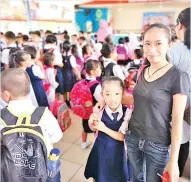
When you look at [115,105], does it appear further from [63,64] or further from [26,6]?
[26,6]

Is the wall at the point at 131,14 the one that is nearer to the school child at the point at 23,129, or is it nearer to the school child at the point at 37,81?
the school child at the point at 37,81

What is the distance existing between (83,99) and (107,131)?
2.47 feet

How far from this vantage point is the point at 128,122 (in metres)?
1.28

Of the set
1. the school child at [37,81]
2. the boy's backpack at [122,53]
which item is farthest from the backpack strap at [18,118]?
the boy's backpack at [122,53]

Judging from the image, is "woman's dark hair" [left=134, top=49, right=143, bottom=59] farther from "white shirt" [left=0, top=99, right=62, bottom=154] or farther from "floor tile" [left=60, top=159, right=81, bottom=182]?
"white shirt" [left=0, top=99, right=62, bottom=154]

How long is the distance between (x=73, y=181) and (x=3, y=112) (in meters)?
1.07

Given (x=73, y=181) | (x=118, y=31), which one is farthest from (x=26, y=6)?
(x=73, y=181)

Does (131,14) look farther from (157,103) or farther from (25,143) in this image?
(25,143)

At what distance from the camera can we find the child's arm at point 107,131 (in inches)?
51.6

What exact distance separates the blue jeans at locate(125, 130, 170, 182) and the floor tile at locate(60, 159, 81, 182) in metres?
0.83

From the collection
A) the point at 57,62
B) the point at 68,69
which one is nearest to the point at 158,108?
the point at 57,62

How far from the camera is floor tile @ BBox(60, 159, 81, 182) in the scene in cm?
192

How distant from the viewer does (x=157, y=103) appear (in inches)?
39.9

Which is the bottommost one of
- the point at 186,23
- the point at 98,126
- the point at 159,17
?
the point at 98,126
